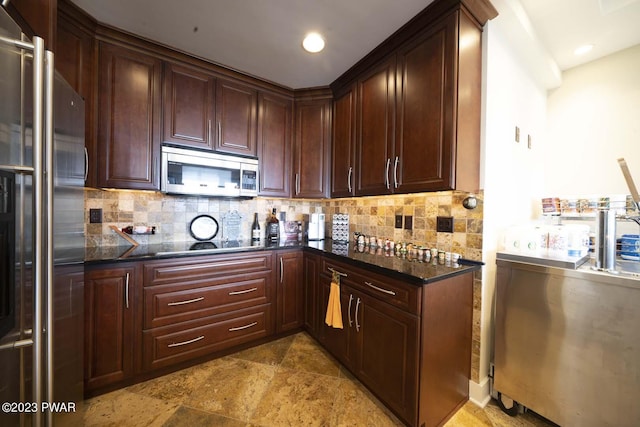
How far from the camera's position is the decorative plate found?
7.18 ft

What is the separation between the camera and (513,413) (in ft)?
4.59

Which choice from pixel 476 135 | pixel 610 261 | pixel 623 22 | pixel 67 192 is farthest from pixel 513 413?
pixel 623 22

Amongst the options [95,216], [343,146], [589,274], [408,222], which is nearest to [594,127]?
[589,274]

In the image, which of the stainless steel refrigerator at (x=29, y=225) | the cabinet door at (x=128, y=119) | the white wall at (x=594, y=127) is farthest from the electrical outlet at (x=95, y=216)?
the white wall at (x=594, y=127)

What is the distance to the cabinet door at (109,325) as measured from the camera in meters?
1.41

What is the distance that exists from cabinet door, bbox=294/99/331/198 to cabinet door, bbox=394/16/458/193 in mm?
907

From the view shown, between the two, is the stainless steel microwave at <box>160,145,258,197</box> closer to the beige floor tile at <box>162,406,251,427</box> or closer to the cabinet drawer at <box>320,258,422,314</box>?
the cabinet drawer at <box>320,258,422,314</box>

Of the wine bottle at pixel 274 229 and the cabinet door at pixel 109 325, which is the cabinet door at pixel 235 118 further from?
the cabinet door at pixel 109 325

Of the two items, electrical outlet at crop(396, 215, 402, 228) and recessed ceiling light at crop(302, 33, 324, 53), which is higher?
recessed ceiling light at crop(302, 33, 324, 53)

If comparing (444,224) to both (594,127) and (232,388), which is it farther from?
(232,388)

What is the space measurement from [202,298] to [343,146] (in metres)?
1.81

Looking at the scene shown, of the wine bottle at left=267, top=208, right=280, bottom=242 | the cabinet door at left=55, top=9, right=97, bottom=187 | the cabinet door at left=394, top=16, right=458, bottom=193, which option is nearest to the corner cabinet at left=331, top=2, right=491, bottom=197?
the cabinet door at left=394, top=16, right=458, bottom=193

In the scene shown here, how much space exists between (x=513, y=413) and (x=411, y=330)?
0.95 m

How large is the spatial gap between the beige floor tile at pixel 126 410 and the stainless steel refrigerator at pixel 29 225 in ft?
1.96
